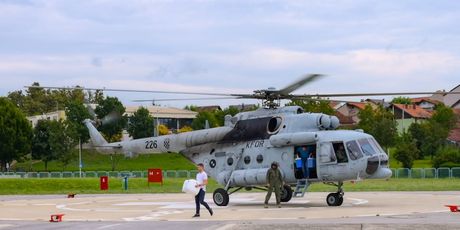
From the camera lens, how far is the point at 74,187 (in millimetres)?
58312

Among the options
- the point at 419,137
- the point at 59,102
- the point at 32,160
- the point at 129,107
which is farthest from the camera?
the point at 59,102

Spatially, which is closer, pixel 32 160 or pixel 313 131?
pixel 313 131

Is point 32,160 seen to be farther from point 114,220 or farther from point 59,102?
point 114,220

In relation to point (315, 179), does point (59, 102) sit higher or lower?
higher

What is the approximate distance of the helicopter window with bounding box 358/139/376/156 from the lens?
29.0 m

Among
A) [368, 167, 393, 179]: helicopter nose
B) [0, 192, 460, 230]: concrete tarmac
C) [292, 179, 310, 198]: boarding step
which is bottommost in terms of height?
[0, 192, 460, 230]: concrete tarmac

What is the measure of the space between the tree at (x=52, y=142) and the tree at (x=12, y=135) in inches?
64.1

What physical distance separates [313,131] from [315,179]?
1.83 metres

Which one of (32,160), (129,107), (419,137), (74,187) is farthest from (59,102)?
(74,187)

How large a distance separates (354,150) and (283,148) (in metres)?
2.97

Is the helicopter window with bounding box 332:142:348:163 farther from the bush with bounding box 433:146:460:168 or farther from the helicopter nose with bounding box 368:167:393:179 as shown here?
the bush with bounding box 433:146:460:168

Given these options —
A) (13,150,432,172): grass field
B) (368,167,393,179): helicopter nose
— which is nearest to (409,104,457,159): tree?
(13,150,432,172): grass field

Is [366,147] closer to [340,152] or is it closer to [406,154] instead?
[340,152]

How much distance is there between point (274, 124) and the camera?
102 feet
